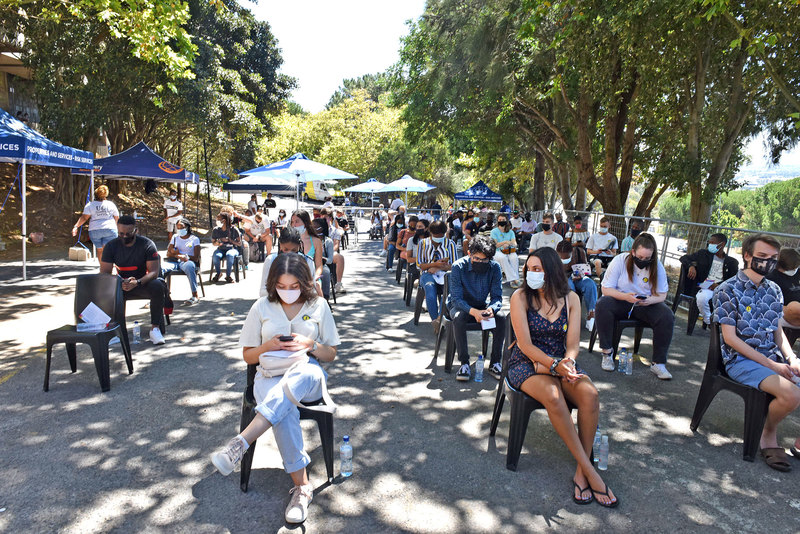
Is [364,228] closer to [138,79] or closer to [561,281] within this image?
[138,79]

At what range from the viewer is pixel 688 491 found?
3547 mm

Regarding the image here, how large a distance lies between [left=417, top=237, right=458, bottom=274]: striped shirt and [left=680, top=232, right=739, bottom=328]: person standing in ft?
11.1

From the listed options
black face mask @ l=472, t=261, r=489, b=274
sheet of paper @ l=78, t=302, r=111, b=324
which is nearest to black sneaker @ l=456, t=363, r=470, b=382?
black face mask @ l=472, t=261, r=489, b=274

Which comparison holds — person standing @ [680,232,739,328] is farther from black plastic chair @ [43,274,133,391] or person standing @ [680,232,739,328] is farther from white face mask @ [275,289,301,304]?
black plastic chair @ [43,274,133,391]

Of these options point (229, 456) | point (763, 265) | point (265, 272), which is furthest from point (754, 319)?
point (265, 272)

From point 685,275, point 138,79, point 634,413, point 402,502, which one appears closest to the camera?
point 402,502

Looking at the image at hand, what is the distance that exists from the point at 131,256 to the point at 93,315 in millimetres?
1409

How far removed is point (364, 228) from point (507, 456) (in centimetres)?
2610

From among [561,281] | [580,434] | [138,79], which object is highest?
[138,79]

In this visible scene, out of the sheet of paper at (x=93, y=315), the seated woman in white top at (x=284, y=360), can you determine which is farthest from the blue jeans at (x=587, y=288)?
the sheet of paper at (x=93, y=315)

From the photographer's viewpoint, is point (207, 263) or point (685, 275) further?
point (207, 263)

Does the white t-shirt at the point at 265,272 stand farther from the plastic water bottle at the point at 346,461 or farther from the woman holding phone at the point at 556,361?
the woman holding phone at the point at 556,361

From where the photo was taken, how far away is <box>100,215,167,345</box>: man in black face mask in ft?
20.7

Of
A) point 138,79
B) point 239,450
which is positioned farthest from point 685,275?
point 138,79
